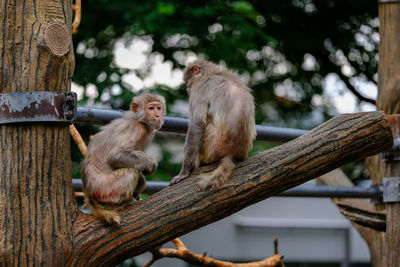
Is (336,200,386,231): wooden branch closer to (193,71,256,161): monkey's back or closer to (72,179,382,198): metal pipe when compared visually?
(72,179,382,198): metal pipe

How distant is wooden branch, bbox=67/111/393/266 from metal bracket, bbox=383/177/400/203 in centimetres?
152

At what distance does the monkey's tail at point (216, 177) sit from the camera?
280cm

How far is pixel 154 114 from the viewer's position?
3.64 meters

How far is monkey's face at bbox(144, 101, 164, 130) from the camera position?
11.9ft

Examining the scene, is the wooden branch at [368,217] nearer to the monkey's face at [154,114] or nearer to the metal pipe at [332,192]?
the metal pipe at [332,192]

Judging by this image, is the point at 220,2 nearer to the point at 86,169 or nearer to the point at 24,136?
the point at 86,169

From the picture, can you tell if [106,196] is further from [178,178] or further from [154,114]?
[154,114]

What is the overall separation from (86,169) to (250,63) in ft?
22.4

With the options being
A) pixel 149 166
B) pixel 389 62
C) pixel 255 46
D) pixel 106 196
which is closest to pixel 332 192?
pixel 389 62

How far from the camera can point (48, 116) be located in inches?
102

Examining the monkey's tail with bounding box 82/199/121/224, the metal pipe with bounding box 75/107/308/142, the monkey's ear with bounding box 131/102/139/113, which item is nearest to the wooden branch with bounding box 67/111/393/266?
the monkey's tail with bounding box 82/199/121/224

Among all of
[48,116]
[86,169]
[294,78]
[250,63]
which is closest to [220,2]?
[250,63]

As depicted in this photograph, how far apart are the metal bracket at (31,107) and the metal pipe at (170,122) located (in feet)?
1.55

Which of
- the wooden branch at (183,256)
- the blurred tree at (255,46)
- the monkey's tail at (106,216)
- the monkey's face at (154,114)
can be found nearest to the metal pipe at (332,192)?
the wooden branch at (183,256)
